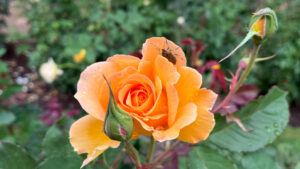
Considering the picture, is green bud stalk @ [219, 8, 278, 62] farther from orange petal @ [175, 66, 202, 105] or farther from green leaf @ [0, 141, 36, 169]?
green leaf @ [0, 141, 36, 169]

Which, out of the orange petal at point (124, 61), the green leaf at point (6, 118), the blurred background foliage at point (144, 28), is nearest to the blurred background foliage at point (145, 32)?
the blurred background foliage at point (144, 28)

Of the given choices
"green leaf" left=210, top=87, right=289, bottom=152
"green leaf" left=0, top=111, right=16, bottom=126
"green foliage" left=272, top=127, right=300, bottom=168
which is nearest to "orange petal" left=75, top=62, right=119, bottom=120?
"green leaf" left=210, top=87, right=289, bottom=152

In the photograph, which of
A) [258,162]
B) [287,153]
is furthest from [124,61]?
[287,153]

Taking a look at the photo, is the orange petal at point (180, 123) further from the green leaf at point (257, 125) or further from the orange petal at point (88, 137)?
the green leaf at point (257, 125)

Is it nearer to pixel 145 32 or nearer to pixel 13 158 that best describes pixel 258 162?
pixel 13 158

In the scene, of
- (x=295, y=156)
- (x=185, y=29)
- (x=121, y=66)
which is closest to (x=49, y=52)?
(x=185, y=29)

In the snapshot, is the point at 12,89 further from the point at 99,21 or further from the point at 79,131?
the point at 99,21
